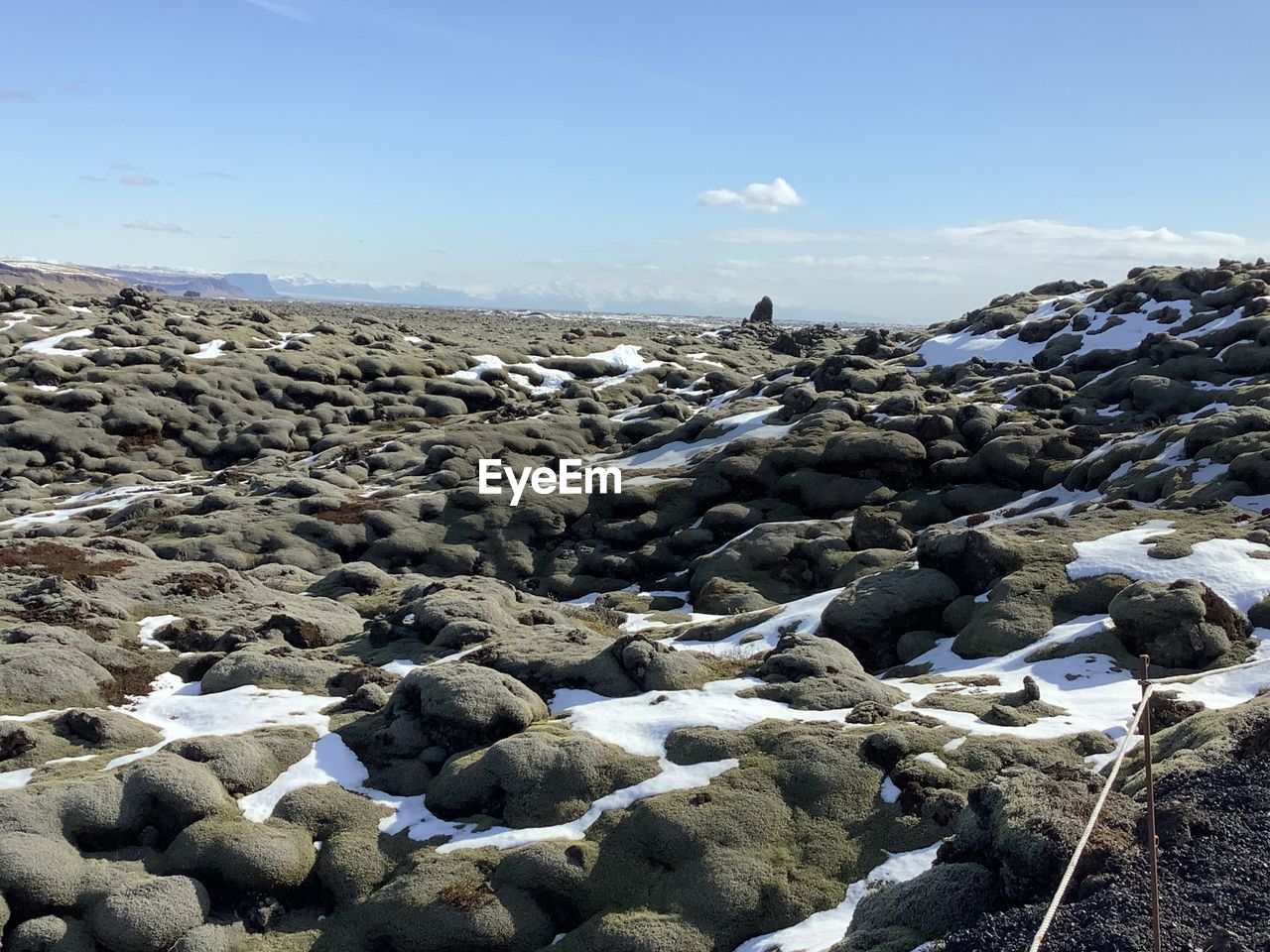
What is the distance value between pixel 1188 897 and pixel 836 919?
25.4 ft

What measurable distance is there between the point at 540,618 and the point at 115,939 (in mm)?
21784

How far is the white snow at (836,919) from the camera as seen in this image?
59.9 feet

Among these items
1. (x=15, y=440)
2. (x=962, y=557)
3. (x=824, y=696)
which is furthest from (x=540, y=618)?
(x=15, y=440)

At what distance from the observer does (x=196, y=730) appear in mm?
28031

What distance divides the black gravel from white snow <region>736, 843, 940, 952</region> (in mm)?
4754

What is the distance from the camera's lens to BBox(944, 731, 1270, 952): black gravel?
41.4ft

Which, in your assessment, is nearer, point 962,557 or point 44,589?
point 44,589

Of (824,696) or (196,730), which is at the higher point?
(824,696)

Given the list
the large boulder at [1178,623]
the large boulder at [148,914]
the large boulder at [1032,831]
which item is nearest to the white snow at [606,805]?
the large boulder at [148,914]

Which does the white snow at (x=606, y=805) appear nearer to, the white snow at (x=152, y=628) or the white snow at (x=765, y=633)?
the white snow at (x=765, y=633)

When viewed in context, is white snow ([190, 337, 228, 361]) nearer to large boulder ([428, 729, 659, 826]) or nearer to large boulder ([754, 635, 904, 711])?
large boulder ([754, 635, 904, 711])

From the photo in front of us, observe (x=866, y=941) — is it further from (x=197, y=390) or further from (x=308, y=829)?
(x=197, y=390)

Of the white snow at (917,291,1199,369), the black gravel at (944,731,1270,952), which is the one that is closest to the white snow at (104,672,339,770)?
the black gravel at (944,731,1270,952)

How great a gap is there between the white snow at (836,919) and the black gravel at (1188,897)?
475 centimetres
